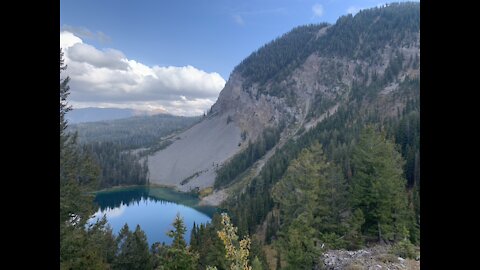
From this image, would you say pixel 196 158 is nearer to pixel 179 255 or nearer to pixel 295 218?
pixel 295 218

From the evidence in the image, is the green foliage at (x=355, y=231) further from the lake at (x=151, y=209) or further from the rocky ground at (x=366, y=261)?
the lake at (x=151, y=209)

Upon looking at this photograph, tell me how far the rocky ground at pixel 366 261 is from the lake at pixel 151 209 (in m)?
44.9

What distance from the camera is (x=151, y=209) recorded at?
3981 inches

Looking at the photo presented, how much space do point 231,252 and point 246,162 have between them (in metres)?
123

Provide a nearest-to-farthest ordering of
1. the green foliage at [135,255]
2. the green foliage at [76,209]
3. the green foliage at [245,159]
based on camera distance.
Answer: the green foliage at [76,209]
the green foliage at [135,255]
the green foliage at [245,159]

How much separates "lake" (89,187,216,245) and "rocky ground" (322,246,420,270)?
44.9 metres

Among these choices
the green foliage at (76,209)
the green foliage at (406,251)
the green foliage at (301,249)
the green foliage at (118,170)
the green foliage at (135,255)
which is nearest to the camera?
the green foliage at (76,209)

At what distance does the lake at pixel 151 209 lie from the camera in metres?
75.0

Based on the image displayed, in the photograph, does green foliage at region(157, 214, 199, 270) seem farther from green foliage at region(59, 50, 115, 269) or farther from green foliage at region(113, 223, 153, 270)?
green foliage at region(113, 223, 153, 270)

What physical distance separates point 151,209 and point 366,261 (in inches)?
3621

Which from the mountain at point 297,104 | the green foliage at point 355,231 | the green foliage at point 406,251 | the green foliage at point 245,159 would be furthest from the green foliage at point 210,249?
the mountain at point 297,104
